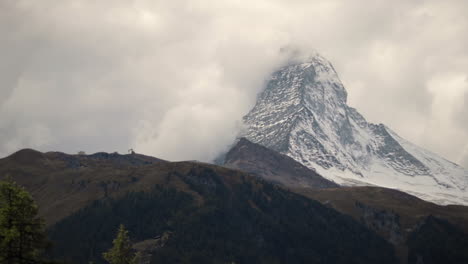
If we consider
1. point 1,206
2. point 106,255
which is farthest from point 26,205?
point 106,255

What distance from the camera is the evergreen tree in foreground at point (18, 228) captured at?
72.9 m

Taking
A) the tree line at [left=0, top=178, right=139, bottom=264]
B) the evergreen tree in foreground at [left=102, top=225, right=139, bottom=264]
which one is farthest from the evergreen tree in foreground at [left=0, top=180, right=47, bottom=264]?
the evergreen tree in foreground at [left=102, top=225, right=139, bottom=264]

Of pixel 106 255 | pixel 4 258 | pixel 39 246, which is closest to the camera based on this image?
pixel 4 258

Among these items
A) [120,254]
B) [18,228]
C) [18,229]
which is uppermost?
[18,228]

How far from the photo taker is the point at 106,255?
333 feet

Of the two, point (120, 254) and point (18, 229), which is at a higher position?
point (18, 229)

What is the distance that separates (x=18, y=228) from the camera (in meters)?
74.2

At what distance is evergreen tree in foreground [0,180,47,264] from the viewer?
72875mm

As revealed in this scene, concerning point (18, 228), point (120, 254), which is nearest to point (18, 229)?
point (18, 228)

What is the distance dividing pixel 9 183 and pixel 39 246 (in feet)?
30.0

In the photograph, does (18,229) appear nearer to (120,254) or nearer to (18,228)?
(18,228)

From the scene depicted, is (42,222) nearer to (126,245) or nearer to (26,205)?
(26,205)

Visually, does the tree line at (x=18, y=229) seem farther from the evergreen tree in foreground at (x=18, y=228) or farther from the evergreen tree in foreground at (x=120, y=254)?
the evergreen tree in foreground at (x=120, y=254)

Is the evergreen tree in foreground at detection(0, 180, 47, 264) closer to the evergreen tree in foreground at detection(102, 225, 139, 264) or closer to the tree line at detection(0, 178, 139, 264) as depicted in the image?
the tree line at detection(0, 178, 139, 264)
